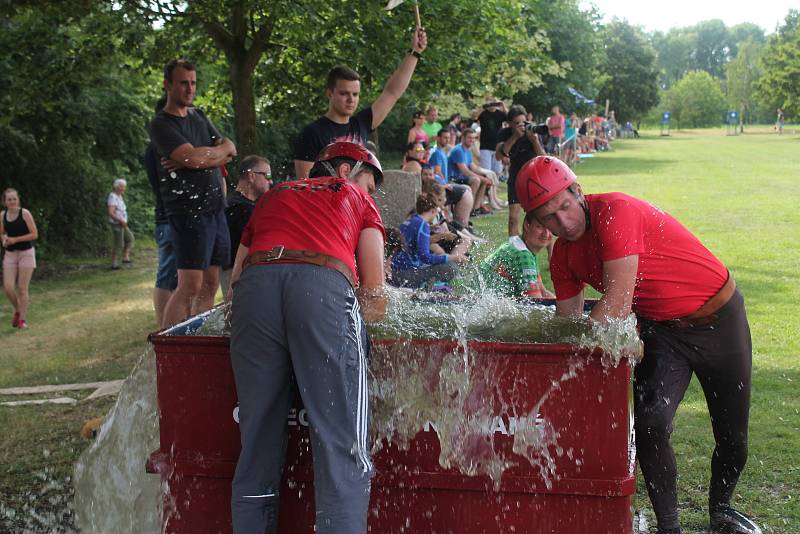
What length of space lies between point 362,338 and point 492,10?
31.3 ft

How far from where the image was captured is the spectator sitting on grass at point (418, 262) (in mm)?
8594

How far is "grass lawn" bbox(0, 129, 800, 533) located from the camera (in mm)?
5203

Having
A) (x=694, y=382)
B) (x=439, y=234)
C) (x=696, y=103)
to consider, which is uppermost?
(x=439, y=234)

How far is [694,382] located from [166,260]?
428 cm

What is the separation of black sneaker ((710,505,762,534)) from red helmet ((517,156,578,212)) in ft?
6.10

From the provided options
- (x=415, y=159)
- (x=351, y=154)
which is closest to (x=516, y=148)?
(x=415, y=159)

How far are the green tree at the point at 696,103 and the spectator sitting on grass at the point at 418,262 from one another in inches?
4881

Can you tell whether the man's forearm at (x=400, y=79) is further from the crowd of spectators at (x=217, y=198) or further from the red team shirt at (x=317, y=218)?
the red team shirt at (x=317, y=218)

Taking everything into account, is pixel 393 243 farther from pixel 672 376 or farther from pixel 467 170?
pixel 467 170

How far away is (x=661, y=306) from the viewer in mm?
4184

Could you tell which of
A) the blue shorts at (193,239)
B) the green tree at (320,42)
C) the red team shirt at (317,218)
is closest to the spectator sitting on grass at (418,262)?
the blue shorts at (193,239)

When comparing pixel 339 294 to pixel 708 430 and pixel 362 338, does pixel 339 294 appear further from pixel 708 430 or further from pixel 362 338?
pixel 708 430

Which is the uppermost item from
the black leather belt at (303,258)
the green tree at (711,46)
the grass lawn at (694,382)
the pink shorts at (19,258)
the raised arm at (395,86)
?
the green tree at (711,46)

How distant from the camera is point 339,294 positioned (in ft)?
11.8
